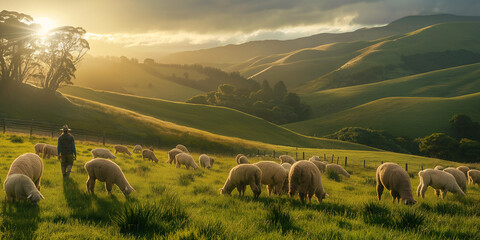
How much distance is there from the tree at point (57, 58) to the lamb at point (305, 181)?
57.7m

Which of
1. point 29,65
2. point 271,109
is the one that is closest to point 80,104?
point 29,65

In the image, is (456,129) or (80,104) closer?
(80,104)

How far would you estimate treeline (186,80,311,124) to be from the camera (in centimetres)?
11594

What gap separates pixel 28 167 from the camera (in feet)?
33.1

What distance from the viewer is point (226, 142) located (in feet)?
176

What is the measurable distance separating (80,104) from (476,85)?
179 m

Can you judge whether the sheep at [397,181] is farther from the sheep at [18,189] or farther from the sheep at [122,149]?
the sheep at [122,149]

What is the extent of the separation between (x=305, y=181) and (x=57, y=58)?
5995 cm

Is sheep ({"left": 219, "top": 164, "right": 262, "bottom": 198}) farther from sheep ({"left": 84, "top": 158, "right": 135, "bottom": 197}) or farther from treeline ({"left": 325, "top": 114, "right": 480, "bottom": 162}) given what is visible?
treeline ({"left": 325, "top": 114, "right": 480, "bottom": 162})

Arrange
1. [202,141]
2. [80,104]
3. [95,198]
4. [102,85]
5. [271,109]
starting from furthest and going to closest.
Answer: [102,85] < [271,109] < [80,104] < [202,141] < [95,198]

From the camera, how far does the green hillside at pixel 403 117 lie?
343 ft

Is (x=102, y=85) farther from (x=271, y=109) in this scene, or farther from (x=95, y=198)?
(x=95, y=198)

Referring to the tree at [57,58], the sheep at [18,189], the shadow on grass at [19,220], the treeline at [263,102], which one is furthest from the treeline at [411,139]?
the shadow on grass at [19,220]

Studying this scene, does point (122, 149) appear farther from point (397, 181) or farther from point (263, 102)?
point (263, 102)
